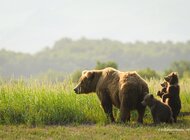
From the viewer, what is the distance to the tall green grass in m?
13.9

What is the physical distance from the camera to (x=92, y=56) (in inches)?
4934

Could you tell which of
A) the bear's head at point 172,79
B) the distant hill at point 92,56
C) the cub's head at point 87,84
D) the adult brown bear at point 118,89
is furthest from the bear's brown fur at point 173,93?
the distant hill at point 92,56

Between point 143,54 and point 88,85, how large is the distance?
112969 mm

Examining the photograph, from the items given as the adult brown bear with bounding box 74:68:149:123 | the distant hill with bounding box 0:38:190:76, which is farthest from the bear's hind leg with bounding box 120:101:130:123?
the distant hill with bounding box 0:38:190:76

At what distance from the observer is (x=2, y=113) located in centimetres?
1400

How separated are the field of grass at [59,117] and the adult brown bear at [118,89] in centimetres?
34

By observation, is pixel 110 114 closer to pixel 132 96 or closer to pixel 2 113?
pixel 132 96

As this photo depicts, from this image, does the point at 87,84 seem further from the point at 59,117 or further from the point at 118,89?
the point at 118,89

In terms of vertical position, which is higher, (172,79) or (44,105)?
(172,79)

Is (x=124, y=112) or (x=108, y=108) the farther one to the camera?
(x=108, y=108)

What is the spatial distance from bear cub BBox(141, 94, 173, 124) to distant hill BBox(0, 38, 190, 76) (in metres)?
89.7

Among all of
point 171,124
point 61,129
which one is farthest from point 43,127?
point 171,124

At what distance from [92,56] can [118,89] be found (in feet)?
368

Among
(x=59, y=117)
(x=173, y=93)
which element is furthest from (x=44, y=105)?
(x=173, y=93)
